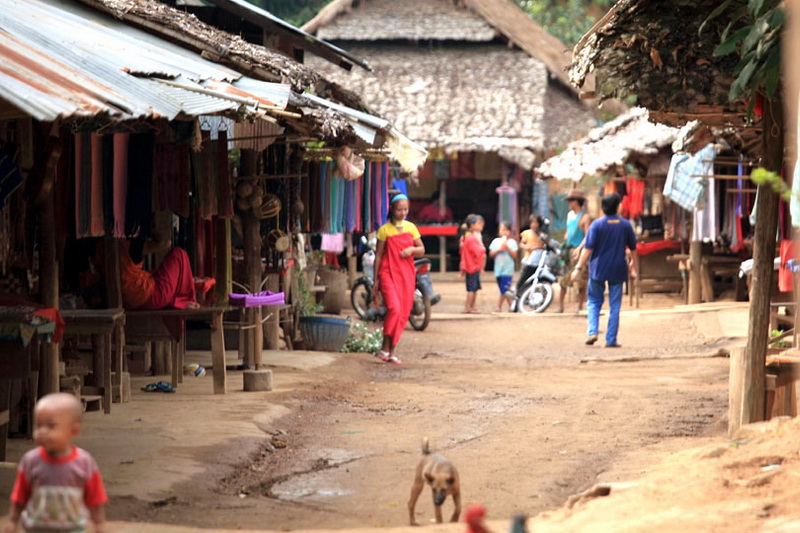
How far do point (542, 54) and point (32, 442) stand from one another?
2180 centimetres

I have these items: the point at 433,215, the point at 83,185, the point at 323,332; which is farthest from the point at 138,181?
the point at 433,215

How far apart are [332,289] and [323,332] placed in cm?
453

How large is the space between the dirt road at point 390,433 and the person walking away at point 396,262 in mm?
679

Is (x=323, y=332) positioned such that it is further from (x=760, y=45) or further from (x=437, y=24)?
(x=437, y=24)

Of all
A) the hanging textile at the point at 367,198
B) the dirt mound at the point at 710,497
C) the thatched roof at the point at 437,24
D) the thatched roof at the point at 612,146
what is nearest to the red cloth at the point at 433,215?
the thatched roof at the point at 437,24

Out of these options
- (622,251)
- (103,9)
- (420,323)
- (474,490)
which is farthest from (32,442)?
(420,323)

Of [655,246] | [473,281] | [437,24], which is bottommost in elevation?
[473,281]

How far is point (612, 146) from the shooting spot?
2112cm

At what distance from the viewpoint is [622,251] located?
1519 centimetres

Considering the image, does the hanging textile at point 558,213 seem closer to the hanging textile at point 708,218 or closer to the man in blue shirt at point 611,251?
the hanging textile at point 708,218

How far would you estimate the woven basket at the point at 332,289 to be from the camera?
63.2ft

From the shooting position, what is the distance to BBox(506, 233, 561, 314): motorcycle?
20.2m

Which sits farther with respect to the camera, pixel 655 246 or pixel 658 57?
pixel 655 246

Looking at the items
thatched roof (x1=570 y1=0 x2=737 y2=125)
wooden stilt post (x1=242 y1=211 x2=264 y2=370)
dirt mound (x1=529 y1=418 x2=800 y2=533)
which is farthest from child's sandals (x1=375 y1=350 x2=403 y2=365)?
dirt mound (x1=529 y1=418 x2=800 y2=533)
